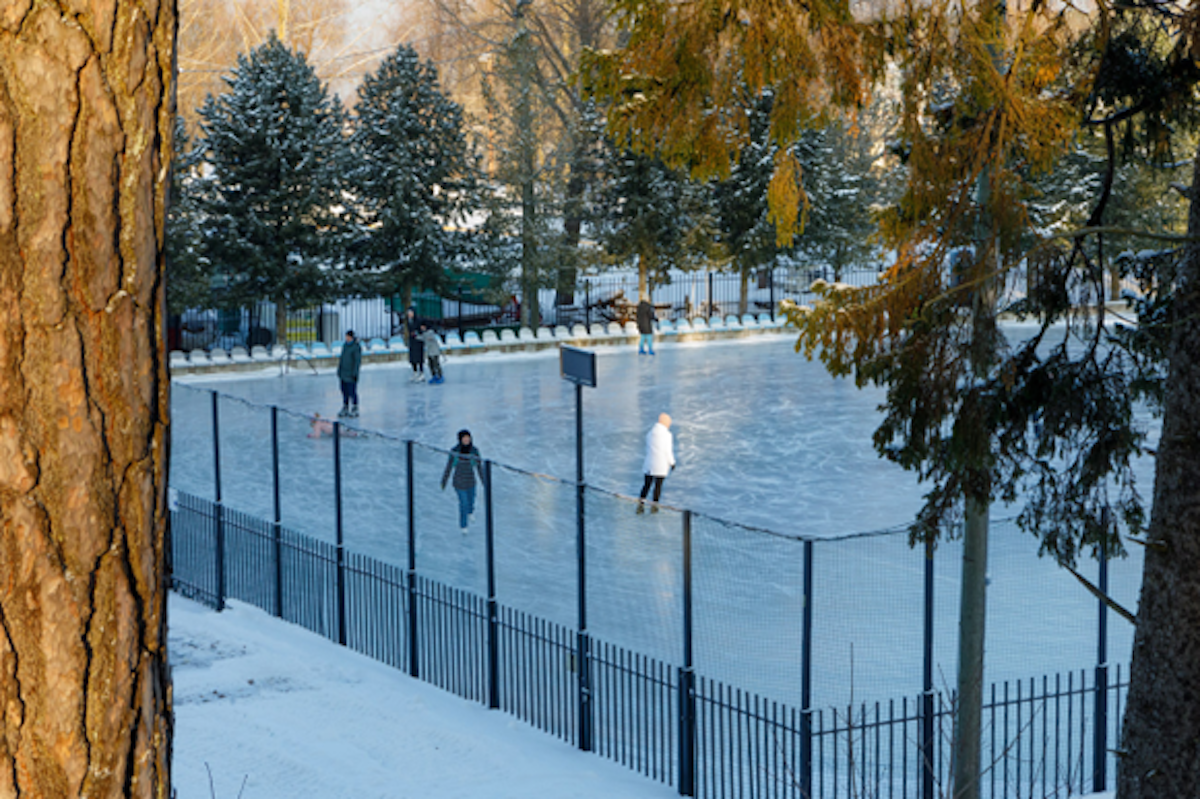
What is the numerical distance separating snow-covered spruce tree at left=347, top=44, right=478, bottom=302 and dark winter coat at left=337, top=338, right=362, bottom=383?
11.2 m

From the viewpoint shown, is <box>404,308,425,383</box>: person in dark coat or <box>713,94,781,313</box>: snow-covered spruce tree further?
<box>713,94,781,313</box>: snow-covered spruce tree

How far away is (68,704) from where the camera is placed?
1.84m

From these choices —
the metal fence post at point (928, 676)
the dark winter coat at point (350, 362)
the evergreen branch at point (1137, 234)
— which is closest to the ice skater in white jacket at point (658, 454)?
the metal fence post at point (928, 676)

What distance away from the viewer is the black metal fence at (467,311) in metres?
36.2

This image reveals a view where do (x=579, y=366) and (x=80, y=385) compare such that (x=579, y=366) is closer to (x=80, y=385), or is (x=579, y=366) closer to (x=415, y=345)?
(x=80, y=385)

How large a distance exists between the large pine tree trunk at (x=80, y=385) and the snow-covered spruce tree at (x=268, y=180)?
33275 mm

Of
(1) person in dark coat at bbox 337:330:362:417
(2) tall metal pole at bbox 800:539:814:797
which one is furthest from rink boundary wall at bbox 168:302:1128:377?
(2) tall metal pole at bbox 800:539:814:797

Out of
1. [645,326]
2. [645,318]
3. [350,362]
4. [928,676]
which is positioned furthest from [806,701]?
[645,326]

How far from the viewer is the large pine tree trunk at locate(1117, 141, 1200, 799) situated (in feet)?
25.7

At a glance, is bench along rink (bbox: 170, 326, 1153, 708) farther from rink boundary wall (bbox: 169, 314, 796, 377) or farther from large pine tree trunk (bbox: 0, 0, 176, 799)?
large pine tree trunk (bbox: 0, 0, 176, 799)

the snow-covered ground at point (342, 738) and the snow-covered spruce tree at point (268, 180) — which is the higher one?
the snow-covered spruce tree at point (268, 180)

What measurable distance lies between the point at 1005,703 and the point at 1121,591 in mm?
4484

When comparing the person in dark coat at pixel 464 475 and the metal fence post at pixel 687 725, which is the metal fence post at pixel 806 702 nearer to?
the metal fence post at pixel 687 725

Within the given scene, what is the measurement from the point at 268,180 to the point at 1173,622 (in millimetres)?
29615
